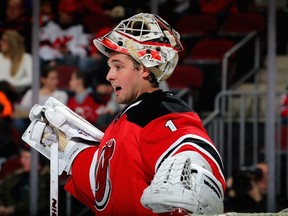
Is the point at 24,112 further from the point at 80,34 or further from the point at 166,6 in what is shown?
the point at 166,6

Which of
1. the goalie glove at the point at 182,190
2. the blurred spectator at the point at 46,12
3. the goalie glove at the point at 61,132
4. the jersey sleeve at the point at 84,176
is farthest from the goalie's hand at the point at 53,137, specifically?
the blurred spectator at the point at 46,12

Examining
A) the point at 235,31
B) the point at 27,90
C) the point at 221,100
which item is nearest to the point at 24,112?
the point at 27,90

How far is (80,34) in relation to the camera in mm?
8234

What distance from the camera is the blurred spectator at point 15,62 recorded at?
8047 mm

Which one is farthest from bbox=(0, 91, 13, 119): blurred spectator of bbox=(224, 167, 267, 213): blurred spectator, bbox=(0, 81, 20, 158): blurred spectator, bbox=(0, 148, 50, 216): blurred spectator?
bbox=(224, 167, 267, 213): blurred spectator

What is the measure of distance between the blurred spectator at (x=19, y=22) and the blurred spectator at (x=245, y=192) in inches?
74.0

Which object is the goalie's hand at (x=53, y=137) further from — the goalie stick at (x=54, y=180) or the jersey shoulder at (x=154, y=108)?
the jersey shoulder at (x=154, y=108)

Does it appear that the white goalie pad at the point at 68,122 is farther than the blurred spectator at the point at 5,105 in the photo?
No

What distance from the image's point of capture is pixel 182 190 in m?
3.29

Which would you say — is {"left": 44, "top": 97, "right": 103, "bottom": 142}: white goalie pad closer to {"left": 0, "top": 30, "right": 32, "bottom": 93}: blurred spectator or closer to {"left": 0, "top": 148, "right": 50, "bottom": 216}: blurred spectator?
{"left": 0, "top": 148, "right": 50, "bottom": 216}: blurred spectator

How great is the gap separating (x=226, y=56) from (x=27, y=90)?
63.7 inches

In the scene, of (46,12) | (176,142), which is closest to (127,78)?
(176,142)

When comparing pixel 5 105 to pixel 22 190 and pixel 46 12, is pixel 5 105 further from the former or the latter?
pixel 46 12

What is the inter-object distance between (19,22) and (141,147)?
4.61m
